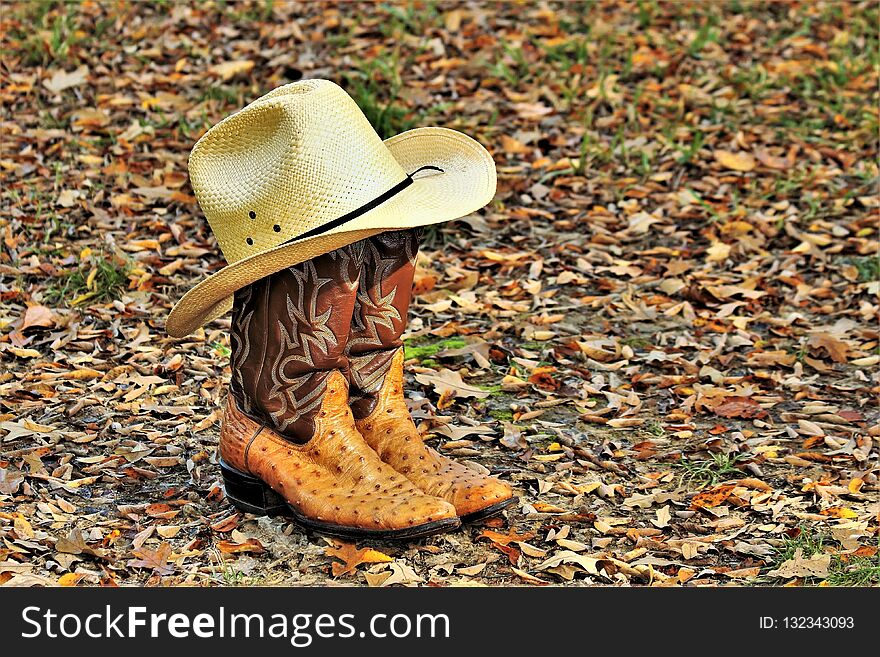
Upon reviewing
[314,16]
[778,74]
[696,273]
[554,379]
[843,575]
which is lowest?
[843,575]

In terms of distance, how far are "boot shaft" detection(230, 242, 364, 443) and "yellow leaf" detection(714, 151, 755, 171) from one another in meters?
3.47

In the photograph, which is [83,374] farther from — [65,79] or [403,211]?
[65,79]

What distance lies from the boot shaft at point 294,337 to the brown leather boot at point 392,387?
79 mm

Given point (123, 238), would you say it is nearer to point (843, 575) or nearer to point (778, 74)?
point (843, 575)

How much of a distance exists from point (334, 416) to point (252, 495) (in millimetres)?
338

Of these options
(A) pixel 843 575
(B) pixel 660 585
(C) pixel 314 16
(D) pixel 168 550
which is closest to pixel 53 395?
(D) pixel 168 550

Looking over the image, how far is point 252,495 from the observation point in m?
3.53

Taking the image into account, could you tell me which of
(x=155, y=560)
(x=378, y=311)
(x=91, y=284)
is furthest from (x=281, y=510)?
(x=91, y=284)

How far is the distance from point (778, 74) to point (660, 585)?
475 cm

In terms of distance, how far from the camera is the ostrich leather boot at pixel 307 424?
10.9 feet

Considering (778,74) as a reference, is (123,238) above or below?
below

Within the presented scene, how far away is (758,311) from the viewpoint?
16.9 feet

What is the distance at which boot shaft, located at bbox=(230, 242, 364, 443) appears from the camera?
10.9ft

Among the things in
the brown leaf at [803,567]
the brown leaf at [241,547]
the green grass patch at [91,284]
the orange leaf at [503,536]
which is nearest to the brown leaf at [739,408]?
the brown leaf at [803,567]
